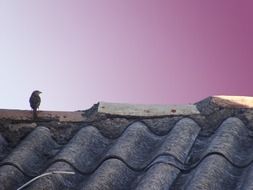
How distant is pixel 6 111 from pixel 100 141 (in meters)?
0.59

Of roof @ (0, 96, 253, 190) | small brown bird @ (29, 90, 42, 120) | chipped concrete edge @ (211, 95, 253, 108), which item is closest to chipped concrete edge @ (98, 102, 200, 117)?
roof @ (0, 96, 253, 190)

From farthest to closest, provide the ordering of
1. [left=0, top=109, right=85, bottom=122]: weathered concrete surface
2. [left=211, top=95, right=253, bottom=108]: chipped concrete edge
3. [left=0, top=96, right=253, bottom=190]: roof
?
[left=0, top=109, right=85, bottom=122]: weathered concrete surface < [left=211, top=95, right=253, bottom=108]: chipped concrete edge < [left=0, top=96, right=253, bottom=190]: roof

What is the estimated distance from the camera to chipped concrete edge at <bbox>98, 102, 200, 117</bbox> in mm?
2969

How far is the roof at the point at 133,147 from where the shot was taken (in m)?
2.29

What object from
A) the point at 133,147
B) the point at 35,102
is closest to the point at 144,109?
the point at 133,147

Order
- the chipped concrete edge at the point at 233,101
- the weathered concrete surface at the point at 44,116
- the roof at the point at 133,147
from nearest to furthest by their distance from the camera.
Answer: the roof at the point at 133,147 → the chipped concrete edge at the point at 233,101 → the weathered concrete surface at the point at 44,116

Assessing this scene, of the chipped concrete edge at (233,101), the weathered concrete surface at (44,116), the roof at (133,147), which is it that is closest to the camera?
the roof at (133,147)

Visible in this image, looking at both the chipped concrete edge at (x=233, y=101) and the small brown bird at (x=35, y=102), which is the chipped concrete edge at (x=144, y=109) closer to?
the chipped concrete edge at (x=233, y=101)

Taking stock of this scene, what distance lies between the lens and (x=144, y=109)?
3.02m

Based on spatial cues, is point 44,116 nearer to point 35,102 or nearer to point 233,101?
point 35,102

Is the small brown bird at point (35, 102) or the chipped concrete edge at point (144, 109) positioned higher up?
the chipped concrete edge at point (144, 109)

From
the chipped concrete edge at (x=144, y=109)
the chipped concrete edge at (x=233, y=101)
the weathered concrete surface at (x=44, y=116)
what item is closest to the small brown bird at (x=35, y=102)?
the weathered concrete surface at (x=44, y=116)

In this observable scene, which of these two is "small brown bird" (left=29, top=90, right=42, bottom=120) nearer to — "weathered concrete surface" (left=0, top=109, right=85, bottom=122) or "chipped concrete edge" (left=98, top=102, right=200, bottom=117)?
"weathered concrete surface" (left=0, top=109, right=85, bottom=122)

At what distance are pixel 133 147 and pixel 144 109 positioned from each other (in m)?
0.44
